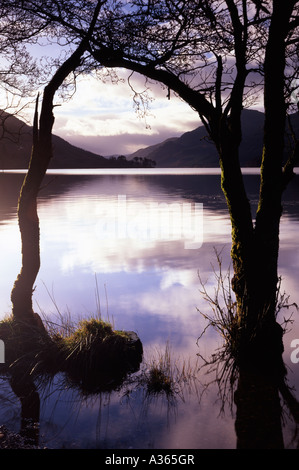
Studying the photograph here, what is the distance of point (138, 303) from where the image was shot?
1481cm

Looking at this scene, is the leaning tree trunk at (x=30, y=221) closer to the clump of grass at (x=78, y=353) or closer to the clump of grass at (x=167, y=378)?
the clump of grass at (x=78, y=353)

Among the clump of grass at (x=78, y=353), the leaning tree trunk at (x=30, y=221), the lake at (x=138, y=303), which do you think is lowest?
the lake at (x=138, y=303)

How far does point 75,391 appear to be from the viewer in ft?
25.9

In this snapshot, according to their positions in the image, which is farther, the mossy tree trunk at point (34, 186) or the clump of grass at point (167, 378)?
the mossy tree trunk at point (34, 186)

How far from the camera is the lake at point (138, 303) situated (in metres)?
6.65

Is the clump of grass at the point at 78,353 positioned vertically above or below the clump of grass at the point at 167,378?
above

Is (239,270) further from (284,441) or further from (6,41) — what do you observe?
(6,41)

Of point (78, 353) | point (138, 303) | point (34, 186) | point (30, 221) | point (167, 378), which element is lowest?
point (138, 303)

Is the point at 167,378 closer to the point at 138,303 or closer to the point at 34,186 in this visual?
the point at 34,186

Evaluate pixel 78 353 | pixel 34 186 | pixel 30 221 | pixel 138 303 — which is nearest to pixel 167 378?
pixel 78 353

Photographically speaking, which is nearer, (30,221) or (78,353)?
(78,353)

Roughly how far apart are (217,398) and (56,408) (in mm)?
2695

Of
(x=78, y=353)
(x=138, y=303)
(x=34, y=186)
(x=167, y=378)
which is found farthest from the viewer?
(x=138, y=303)

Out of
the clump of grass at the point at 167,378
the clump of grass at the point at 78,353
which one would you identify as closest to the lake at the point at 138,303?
the clump of grass at the point at 167,378
